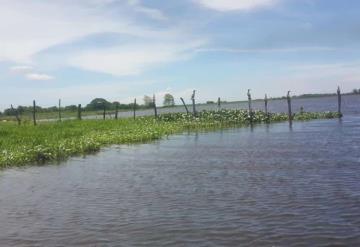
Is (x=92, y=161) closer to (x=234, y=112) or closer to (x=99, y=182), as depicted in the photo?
(x=99, y=182)

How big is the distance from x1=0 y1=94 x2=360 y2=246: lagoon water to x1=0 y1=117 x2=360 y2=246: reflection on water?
0.03m

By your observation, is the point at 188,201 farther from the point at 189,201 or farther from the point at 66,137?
the point at 66,137

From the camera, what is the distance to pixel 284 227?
35.7 feet

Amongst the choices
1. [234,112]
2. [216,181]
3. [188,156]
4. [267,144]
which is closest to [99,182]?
[216,181]

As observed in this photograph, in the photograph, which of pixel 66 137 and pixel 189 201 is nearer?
pixel 189 201

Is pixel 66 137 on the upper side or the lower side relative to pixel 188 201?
upper

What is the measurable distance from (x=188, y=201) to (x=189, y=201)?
0.09 ft

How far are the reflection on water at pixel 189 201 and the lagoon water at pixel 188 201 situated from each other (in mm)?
25

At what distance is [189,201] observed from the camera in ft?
46.3

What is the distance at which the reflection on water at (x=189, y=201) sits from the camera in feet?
35.1

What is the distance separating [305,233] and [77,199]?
737 centimetres

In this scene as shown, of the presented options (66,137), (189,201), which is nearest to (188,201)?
(189,201)

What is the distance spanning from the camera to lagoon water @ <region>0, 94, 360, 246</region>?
35.0ft

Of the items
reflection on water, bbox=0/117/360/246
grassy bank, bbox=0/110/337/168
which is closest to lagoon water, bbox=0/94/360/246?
reflection on water, bbox=0/117/360/246
